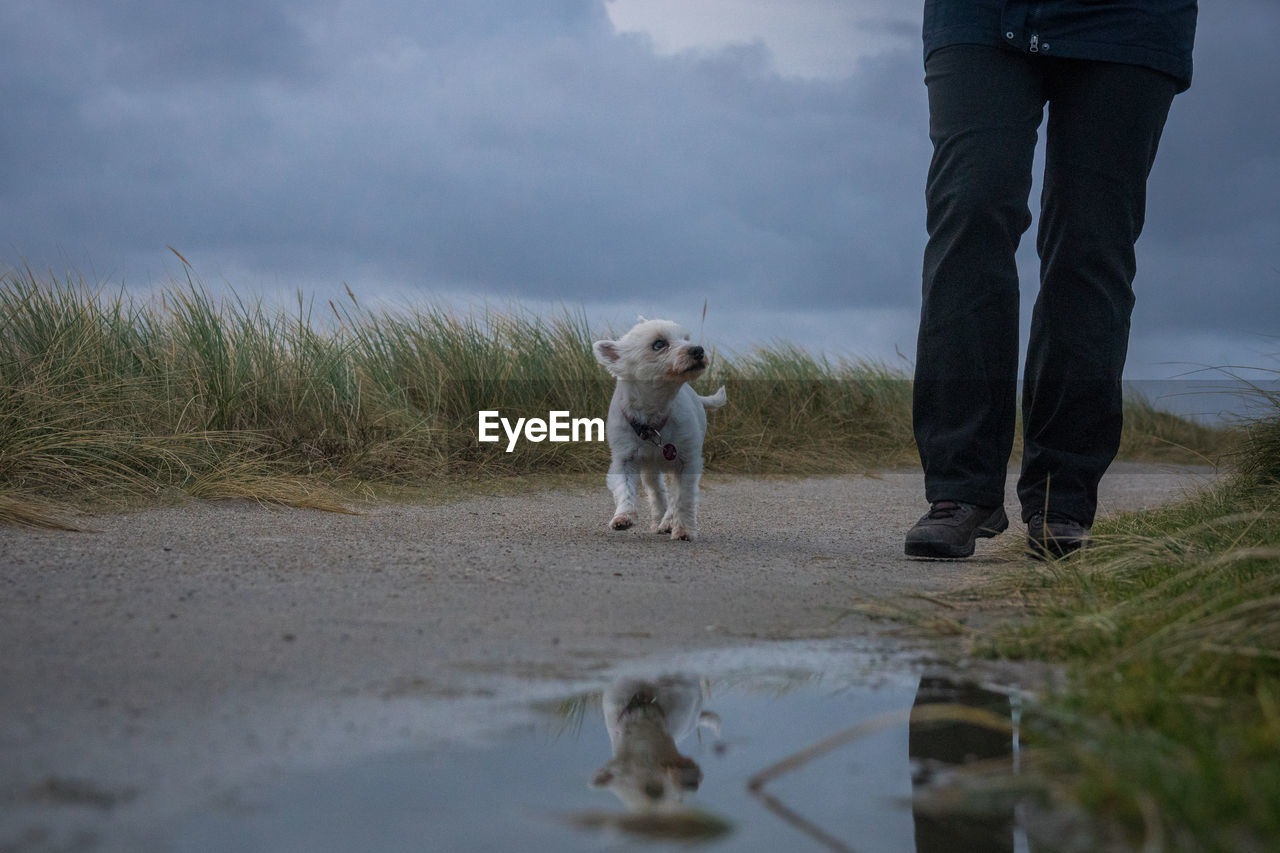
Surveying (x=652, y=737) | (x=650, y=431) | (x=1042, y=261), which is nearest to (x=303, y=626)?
(x=652, y=737)

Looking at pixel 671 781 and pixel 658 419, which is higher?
pixel 658 419

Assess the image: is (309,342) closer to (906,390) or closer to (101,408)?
(101,408)

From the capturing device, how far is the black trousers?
3.21 meters

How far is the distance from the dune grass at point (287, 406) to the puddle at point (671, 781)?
3.09m

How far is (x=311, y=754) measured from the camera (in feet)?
4.28

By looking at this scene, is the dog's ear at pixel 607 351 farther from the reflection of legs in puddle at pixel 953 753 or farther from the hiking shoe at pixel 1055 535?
the reflection of legs in puddle at pixel 953 753

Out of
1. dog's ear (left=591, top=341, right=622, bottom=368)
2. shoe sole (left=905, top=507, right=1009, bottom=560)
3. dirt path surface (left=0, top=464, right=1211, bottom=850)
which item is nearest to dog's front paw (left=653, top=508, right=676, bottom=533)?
dirt path surface (left=0, top=464, right=1211, bottom=850)

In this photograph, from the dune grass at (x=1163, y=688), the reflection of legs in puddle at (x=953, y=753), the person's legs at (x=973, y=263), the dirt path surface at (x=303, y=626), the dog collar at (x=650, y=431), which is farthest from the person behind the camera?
the dog collar at (x=650, y=431)

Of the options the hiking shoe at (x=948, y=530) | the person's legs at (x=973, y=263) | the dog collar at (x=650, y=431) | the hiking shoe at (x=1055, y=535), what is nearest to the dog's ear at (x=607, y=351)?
the dog collar at (x=650, y=431)

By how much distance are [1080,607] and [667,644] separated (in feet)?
2.92

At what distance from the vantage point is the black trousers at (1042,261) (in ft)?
10.5

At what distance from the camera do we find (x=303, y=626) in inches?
79.7

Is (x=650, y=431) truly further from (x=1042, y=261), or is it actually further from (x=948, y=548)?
(x=1042, y=261)

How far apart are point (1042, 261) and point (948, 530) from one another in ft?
3.19
